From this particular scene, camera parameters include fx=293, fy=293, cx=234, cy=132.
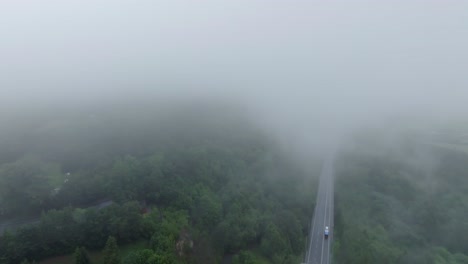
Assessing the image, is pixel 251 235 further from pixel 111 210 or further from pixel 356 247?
pixel 111 210

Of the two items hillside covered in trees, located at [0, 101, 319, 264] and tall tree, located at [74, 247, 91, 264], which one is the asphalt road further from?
tall tree, located at [74, 247, 91, 264]

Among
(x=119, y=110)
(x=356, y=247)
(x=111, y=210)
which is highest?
(x=119, y=110)

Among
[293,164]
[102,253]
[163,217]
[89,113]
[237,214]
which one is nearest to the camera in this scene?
[102,253]

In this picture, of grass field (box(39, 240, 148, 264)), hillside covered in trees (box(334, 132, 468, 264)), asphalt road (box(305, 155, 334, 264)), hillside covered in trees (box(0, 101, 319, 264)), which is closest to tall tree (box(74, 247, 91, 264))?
hillside covered in trees (box(0, 101, 319, 264))

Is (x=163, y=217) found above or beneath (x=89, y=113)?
beneath

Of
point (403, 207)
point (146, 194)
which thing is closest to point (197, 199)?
point (146, 194)

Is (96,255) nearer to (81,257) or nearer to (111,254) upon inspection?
(81,257)

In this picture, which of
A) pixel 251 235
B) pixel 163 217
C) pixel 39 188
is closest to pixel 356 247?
pixel 251 235
